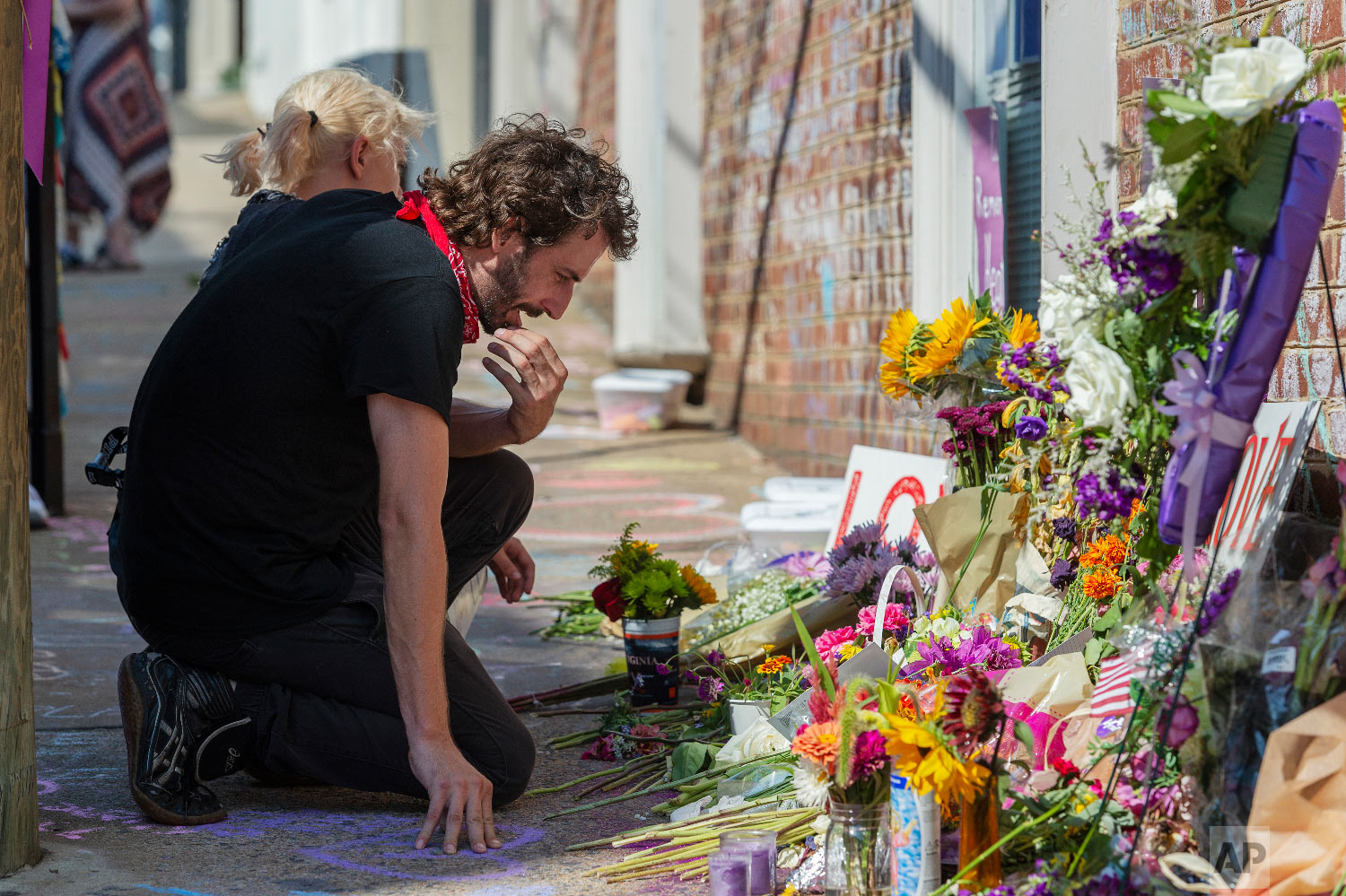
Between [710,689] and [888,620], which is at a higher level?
[888,620]

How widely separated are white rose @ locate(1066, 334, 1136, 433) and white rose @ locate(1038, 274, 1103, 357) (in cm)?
4

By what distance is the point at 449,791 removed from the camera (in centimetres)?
244

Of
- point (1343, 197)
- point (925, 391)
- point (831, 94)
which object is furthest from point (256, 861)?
point (831, 94)

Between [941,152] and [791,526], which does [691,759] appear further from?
[941,152]

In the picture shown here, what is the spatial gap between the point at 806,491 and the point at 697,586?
1.88m

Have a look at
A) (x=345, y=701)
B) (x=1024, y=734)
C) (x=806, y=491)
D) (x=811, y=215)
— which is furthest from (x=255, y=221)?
(x=811, y=215)

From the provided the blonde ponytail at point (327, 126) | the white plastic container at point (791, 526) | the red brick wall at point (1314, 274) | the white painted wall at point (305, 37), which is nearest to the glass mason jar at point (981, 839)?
the red brick wall at point (1314, 274)

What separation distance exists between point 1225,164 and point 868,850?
110 cm

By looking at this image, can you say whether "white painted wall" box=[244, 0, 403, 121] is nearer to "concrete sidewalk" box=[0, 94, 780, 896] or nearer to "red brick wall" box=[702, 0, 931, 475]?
"red brick wall" box=[702, 0, 931, 475]

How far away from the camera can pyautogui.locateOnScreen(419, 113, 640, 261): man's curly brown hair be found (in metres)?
2.65

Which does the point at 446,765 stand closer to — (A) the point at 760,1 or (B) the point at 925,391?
(B) the point at 925,391

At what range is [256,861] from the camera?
2.41 m

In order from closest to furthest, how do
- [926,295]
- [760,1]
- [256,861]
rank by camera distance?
[256,861], [926,295], [760,1]

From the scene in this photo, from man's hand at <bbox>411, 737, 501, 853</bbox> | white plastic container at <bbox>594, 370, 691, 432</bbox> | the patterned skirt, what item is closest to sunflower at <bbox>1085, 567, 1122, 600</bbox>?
man's hand at <bbox>411, 737, 501, 853</bbox>
